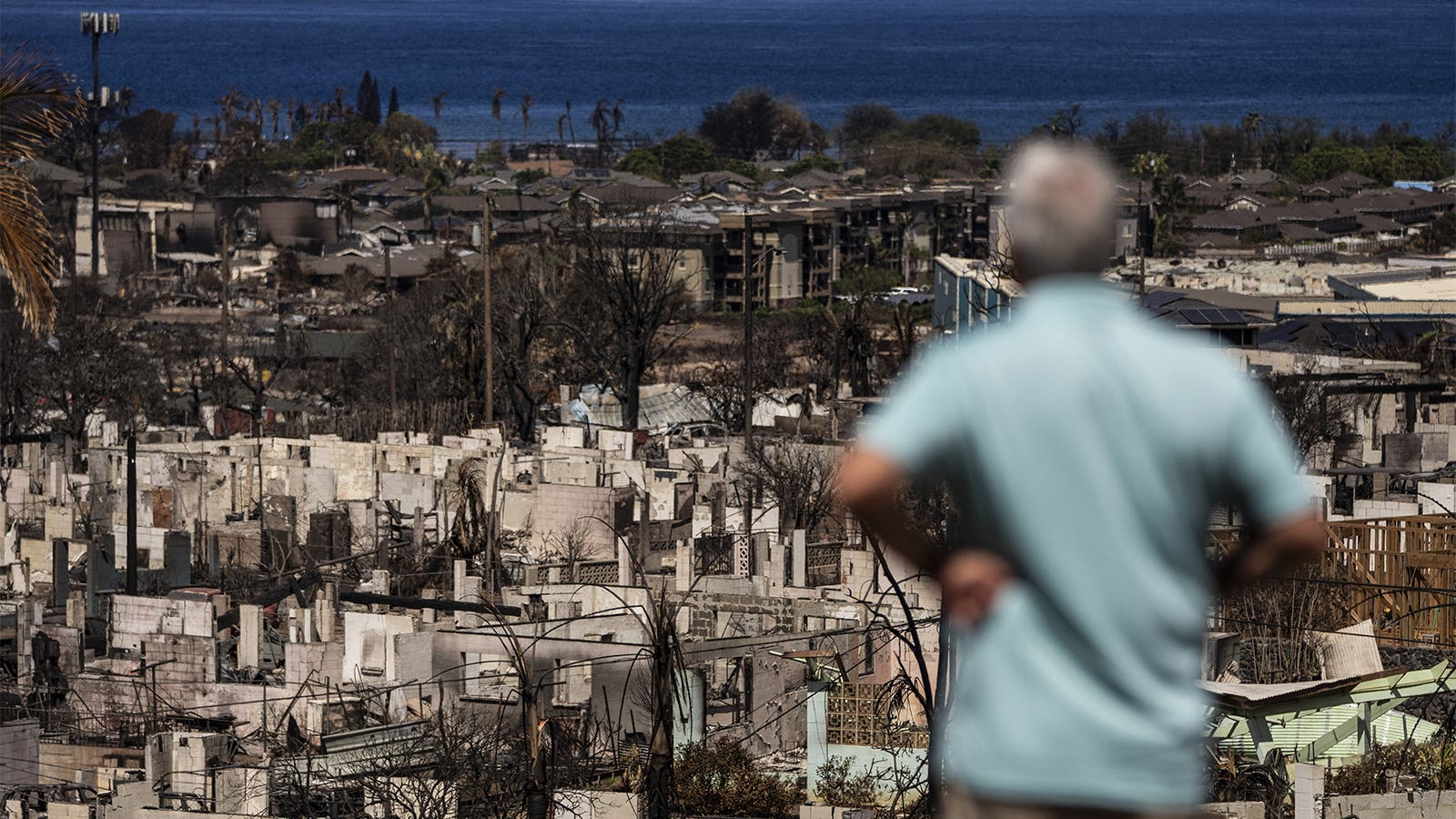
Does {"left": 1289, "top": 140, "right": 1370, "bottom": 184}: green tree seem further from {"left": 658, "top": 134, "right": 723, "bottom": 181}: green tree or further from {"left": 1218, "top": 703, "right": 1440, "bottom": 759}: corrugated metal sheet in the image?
{"left": 1218, "top": 703, "right": 1440, "bottom": 759}: corrugated metal sheet

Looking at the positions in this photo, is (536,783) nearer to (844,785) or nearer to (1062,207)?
(844,785)

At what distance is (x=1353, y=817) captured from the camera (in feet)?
41.9

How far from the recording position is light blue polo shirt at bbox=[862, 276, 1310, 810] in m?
2.51

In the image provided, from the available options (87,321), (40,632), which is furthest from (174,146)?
(40,632)

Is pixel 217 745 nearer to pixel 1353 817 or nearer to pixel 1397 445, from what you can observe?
pixel 1353 817

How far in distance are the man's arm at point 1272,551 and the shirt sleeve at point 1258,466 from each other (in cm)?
1

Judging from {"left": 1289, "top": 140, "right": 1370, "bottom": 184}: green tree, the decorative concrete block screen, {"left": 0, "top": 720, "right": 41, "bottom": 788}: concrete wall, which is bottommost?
{"left": 0, "top": 720, "right": 41, "bottom": 788}: concrete wall

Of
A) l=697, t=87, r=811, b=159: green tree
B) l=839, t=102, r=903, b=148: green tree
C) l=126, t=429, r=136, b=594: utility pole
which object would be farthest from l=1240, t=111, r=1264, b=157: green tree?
l=126, t=429, r=136, b=594: utility pole

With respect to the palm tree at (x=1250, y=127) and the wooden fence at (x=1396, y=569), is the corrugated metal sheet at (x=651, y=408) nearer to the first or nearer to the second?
the wooden fence at (x=1396, y=569)

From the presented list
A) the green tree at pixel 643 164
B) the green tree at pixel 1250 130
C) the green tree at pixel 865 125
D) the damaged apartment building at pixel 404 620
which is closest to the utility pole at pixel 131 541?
the damaged apartment building at pixel 404 620

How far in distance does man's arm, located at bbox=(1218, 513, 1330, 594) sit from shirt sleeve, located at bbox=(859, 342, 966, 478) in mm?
366

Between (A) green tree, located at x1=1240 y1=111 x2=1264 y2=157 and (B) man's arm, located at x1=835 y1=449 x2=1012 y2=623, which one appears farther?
(A) green tree, located at x1=1240 y1=111 x2=1264 y2=157

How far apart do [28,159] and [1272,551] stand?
499 centimetres

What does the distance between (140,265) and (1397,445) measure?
5746 cm
